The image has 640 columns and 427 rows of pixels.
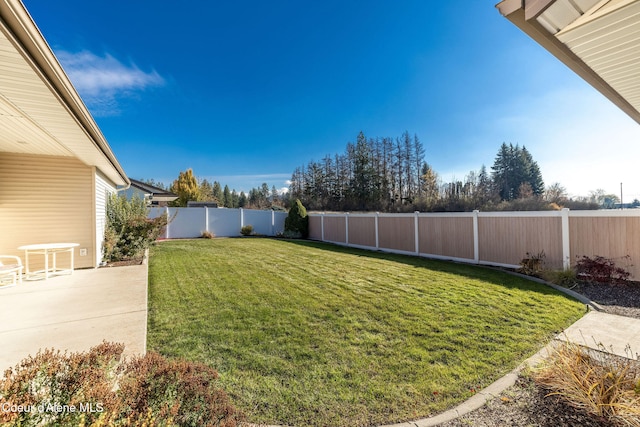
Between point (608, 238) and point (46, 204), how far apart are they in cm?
1346

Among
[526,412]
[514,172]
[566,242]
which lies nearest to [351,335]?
[526,412]

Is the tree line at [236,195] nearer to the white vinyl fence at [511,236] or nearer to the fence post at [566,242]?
the white vinyl fence at [511,236]

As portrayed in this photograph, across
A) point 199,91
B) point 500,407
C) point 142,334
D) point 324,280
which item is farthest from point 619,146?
point 199,91

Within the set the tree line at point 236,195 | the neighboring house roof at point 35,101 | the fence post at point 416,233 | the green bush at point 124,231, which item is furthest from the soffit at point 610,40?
the tree line at point 236,195

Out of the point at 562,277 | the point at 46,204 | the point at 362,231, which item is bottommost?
the point at 562,277

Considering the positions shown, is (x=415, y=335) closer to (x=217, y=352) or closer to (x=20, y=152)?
(x=217, y=352)

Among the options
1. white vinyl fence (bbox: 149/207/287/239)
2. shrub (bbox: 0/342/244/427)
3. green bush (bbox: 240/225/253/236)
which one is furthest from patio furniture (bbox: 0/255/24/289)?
green bush (bbox: 240/225/253/236)

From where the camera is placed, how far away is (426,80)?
1224 cm

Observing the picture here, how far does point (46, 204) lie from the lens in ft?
22.0

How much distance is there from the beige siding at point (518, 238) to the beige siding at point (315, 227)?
9.01 m

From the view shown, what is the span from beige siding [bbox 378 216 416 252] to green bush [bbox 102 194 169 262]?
8851 mm

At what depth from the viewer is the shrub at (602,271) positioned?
17.7 ft

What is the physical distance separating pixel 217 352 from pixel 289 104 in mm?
15744

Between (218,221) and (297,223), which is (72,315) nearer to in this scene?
(297,223)
